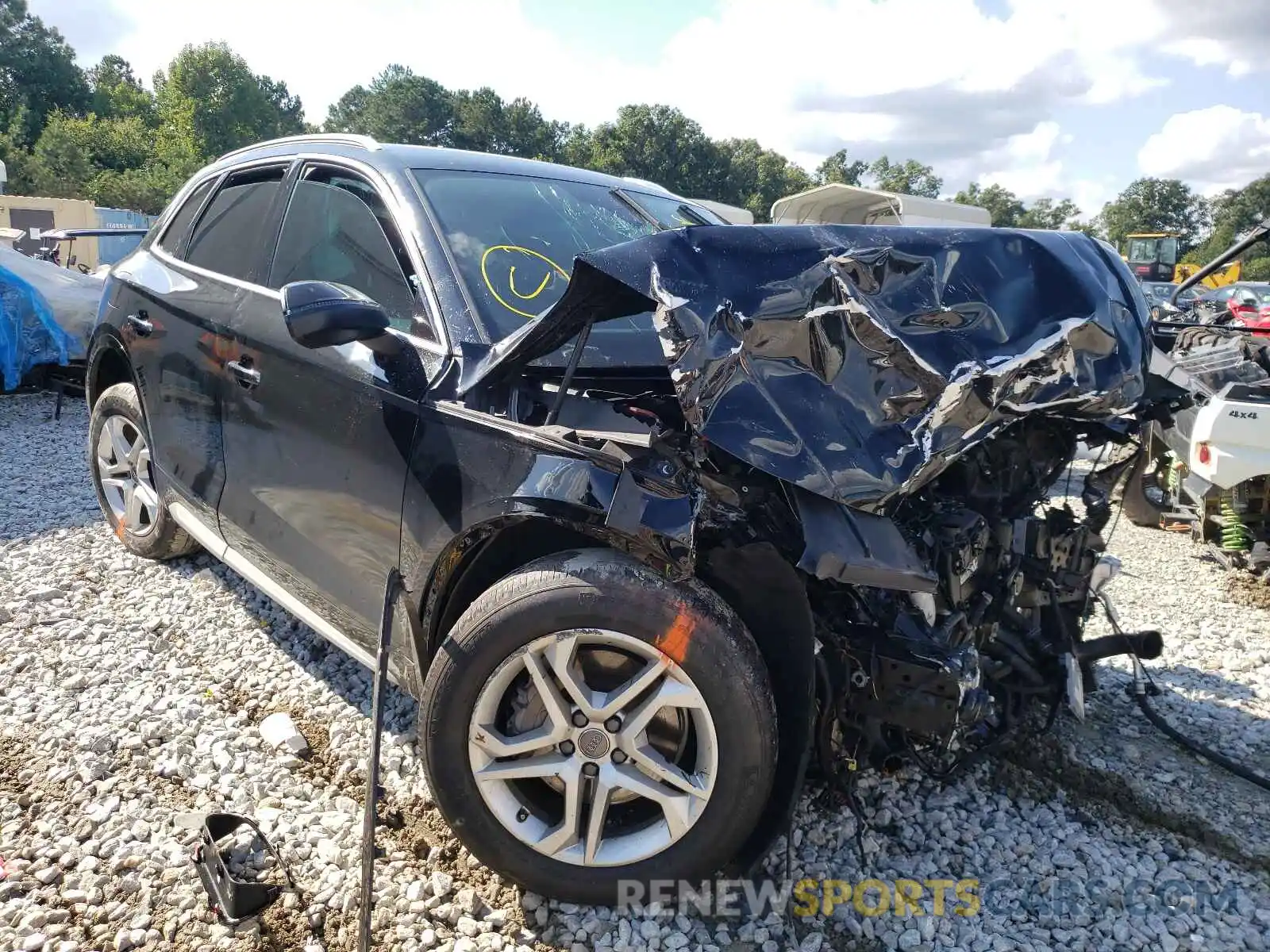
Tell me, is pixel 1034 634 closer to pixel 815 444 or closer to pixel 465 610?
pixel 815 444

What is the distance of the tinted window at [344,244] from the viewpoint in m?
2.80

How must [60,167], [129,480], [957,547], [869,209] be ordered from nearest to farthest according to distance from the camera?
1. [957,547]
2. [129,480]
3. [869,209]
4. [60,167]

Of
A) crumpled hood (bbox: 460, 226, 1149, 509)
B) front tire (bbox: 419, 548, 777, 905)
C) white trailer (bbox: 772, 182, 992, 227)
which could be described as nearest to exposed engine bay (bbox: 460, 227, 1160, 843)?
crumpled hood (bbox: 460, 226, 1149, 509)

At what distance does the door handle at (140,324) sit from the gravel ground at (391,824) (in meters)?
1.28

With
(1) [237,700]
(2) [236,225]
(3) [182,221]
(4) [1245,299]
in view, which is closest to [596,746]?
(1) [237,700]

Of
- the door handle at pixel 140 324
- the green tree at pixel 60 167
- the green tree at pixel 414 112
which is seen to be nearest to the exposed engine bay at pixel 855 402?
the door handle at pixel 140 324

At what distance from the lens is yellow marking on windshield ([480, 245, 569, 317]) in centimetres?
270

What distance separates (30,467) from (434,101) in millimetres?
72683

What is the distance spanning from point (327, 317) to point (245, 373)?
92 centimetres

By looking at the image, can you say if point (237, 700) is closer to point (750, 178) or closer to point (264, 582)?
point (264, 582)

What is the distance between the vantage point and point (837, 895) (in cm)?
240

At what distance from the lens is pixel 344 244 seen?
3.04 meters

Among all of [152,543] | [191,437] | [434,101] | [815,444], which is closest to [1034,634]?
[815,444]

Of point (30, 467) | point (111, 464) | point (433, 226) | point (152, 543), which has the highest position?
point (433, 226)
